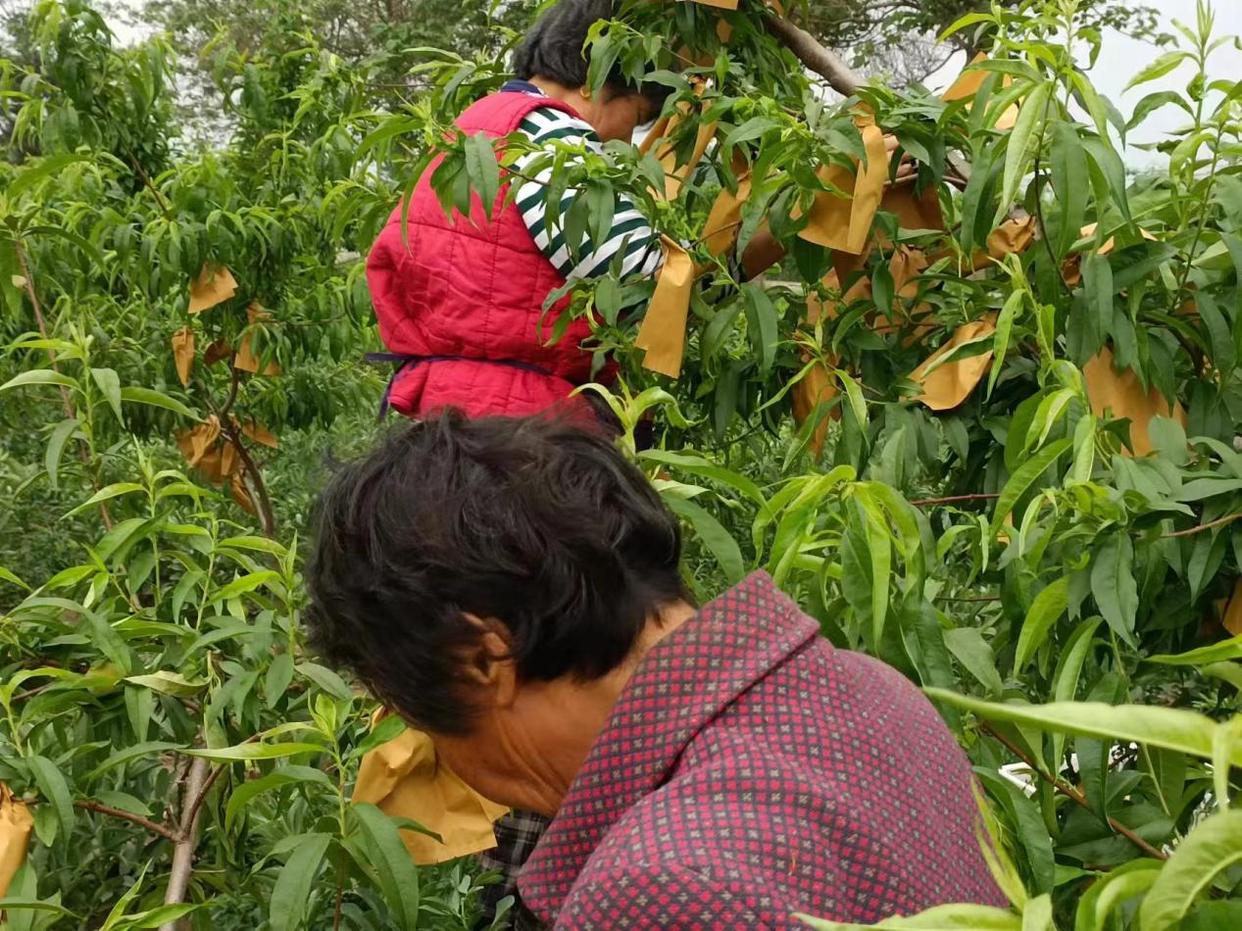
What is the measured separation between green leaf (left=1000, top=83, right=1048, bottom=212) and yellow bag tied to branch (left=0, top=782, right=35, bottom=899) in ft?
2.94

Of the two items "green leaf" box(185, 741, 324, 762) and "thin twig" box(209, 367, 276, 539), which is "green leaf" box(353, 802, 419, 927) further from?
"thin twig" box(209, 367, 276, 539)

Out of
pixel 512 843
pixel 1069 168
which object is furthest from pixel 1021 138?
pixel 512 843

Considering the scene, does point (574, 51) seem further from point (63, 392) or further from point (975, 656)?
point (975, 656)

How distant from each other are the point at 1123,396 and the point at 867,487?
1.50ft

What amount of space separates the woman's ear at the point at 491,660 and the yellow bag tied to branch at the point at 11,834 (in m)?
0.40

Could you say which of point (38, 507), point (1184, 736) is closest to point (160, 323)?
point (38, 507)

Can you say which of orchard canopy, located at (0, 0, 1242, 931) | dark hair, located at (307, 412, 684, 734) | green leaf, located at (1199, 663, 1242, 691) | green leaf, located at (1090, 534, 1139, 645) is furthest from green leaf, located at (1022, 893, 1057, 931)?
green leaf, located at (1090, 534, 1139, 645)

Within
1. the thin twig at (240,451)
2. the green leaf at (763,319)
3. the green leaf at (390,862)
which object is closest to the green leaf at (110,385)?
the green leaf at (390,862)

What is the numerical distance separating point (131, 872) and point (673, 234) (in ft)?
3.95

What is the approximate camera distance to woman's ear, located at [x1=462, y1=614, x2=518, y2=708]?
0.88 metres

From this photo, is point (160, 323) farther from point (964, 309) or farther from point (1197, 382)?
point (1197, 382)

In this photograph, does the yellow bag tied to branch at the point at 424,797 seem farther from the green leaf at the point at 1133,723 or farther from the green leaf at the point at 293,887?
the green leaf at the point at 1133,723

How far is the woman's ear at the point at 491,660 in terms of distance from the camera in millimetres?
877

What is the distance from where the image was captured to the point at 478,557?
0.85m
